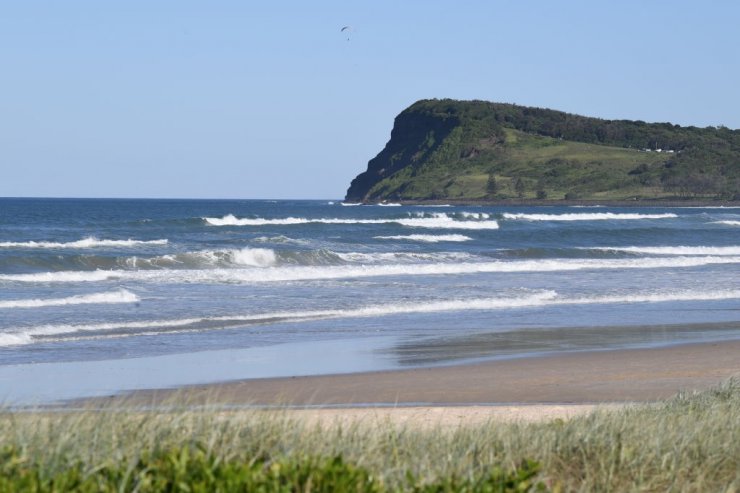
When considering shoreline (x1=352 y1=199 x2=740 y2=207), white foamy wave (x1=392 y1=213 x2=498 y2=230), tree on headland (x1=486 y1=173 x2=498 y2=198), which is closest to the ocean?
white foamy wave (x1=392 y1=213 x2=498 y2=230)

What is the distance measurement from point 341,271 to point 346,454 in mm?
22134

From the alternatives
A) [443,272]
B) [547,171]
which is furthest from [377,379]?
[547,171]

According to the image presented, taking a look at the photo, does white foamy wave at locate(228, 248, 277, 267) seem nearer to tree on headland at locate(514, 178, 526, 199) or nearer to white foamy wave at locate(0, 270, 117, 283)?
white foamy wave at locate(0, 270, 117, 283)

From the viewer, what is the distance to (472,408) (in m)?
9.56

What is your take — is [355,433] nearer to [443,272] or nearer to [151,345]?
[151,345]

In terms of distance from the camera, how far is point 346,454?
17.6 ft

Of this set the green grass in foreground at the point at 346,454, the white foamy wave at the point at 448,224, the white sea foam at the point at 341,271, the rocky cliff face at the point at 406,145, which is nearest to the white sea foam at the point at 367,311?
the white sea foam at the point at 341,271

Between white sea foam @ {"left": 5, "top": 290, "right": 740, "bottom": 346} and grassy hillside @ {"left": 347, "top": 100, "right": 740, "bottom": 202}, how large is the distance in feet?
362

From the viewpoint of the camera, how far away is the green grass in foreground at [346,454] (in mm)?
4551

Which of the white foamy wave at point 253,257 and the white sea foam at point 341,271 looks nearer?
the white sea foam at point 341,271

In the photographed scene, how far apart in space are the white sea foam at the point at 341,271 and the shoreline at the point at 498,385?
509 inches

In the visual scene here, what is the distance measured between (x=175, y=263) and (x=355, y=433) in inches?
984

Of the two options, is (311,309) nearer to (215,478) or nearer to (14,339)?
(14,339)

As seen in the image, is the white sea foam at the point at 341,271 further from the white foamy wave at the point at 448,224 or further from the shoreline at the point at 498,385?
the white foamy wave at the point at 448,224
